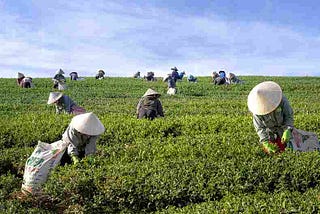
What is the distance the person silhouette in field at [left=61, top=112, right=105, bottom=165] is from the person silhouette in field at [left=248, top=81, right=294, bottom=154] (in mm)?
2215

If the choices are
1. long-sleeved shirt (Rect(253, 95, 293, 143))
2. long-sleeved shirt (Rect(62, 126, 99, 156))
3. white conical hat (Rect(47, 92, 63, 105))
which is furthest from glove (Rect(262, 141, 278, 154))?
white conical hat (Rect(47, 92, 63, 105))

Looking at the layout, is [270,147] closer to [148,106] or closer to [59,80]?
[148,106]

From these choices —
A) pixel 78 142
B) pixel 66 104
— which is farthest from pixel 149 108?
pixel 78 142

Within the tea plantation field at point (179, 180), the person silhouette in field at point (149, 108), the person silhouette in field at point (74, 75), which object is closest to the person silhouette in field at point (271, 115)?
the tea plantation field at point (179, 180)

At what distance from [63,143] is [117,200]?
1471 millimetres

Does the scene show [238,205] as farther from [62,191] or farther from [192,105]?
[192,105]

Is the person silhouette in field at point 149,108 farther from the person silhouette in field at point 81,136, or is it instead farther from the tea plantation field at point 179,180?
the person silhouette in field at point 81,136

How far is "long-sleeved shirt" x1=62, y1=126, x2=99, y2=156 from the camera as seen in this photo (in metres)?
7.16

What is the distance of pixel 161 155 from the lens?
7.80 metres

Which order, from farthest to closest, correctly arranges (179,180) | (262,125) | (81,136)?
(262,125)
(81,136)
(179,180)

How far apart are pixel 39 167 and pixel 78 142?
2.42ft

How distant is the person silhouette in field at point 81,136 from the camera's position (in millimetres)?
6891

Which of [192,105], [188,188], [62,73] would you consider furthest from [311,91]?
[188,188]

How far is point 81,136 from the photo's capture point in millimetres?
7219
